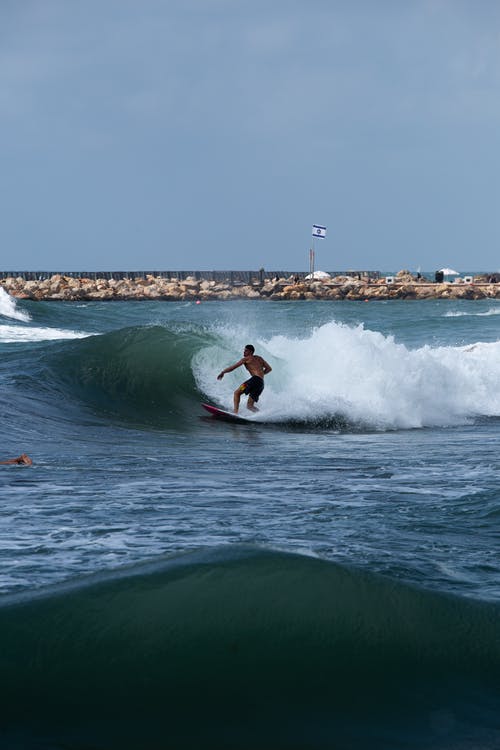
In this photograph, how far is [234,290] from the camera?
68.9 m

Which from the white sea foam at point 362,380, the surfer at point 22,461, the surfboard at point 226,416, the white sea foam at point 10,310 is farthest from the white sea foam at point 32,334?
the surfer at point 22,461

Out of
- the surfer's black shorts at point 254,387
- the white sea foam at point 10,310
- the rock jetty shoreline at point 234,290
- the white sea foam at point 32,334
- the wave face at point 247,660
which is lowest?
the wave face at point 247,660

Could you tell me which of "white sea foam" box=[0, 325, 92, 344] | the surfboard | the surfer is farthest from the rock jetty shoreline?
the surfer

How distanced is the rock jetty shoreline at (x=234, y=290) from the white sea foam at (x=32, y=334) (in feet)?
91.0

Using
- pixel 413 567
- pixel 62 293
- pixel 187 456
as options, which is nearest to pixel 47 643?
pixel 413 567

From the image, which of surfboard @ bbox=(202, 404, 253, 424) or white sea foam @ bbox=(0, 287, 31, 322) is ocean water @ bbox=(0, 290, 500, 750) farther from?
white sea foam @ bbox=(0, 287, 31, 322)

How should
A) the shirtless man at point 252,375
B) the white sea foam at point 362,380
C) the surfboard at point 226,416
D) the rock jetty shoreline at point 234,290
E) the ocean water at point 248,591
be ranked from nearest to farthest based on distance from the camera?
1. the ocean water at point 248,591
2. the surfboard at point 226,416
3. the shirtless man at point 252,375
4. the white sea foam at point 362,380
5. the rock jetty shoreline at point 234,290

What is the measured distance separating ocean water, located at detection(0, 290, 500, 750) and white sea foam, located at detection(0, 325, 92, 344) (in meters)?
19.5

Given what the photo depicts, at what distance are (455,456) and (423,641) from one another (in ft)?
21.4

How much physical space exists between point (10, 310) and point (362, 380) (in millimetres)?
27150

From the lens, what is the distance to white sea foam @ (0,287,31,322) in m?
40.4

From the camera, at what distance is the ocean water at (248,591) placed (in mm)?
4043

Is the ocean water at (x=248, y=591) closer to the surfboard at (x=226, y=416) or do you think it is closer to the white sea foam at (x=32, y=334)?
the surfboard at (x=226, y=416)

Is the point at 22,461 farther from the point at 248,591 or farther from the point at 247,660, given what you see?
the point at 247,660
